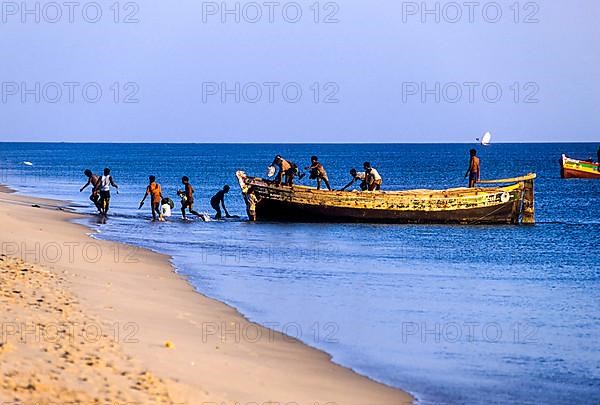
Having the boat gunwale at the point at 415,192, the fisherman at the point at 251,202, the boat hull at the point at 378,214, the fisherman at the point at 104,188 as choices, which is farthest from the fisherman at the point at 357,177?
the fisherman at the point at 104,188

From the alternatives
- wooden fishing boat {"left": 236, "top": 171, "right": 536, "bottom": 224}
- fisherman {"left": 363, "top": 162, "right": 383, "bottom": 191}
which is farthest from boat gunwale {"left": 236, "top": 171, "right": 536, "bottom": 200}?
fisherman {"left": 363, "top": 162, "right": 383, "bottom": 191}

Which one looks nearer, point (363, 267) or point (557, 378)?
point (557, 378)

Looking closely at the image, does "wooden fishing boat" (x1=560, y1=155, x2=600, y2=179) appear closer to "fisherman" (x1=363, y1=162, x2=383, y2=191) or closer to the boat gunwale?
the boat gunwale

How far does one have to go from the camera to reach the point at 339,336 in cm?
1219

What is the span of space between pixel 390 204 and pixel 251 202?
4.20 metres

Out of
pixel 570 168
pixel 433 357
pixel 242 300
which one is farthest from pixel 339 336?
pixel 570 168

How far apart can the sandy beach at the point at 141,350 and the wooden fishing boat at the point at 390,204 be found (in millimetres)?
12741

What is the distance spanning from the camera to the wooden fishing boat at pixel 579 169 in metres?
59.3

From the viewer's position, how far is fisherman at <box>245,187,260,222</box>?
2839 cm

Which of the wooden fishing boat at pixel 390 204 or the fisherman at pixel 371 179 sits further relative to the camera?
the fisherman at pixel 371 179

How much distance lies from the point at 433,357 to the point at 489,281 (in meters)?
7.01

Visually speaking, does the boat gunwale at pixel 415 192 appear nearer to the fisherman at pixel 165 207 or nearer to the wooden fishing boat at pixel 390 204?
the wooden fishing boat at pixel 390 204

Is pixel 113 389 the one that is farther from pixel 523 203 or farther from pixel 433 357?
pixel 523 203

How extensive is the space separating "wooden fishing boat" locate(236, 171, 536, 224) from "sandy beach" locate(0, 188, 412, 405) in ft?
41.8
